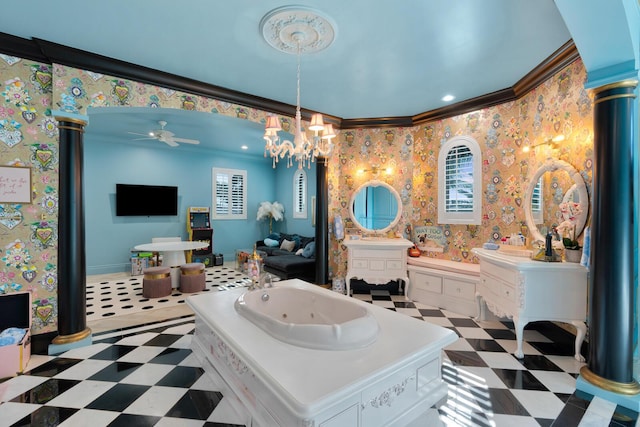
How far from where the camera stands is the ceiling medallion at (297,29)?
214 centimetres

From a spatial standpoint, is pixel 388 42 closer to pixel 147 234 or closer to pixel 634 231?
pixel 634 231

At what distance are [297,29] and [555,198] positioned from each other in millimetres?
3033

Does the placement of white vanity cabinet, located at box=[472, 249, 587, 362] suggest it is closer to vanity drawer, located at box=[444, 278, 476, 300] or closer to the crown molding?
vanity drawer, located at box=[444, 278, 476, 300]

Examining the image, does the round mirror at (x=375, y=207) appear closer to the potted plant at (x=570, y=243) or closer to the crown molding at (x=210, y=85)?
the crown molding at (x=210, y=85)

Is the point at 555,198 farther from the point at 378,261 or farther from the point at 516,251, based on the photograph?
the point at 378,261

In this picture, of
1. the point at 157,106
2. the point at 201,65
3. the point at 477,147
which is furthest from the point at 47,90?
the point at 477,147

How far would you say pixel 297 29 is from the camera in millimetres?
2314

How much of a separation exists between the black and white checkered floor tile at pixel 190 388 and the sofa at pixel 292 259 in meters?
2.36

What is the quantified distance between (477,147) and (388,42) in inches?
86.1

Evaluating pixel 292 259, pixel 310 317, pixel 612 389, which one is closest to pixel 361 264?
pixel 292 259

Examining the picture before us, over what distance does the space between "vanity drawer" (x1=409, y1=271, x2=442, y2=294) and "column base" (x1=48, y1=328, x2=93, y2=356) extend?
3.96 m

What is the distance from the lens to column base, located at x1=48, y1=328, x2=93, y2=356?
2.67 m

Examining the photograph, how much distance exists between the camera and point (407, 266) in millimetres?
4266

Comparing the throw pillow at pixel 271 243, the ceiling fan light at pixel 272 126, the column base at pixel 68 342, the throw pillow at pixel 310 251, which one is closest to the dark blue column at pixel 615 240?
the ceiling fan light at pixel 272 126
